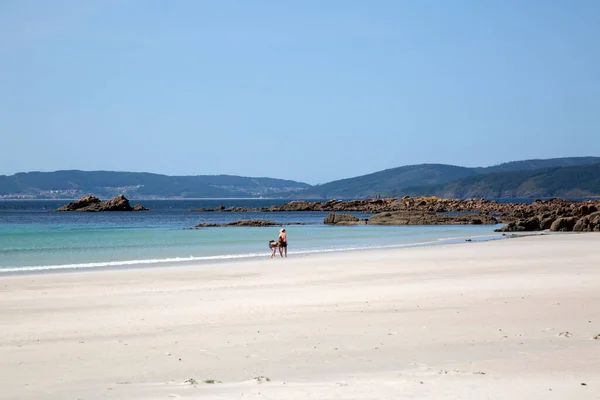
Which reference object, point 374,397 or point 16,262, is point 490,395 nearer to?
point 374,397

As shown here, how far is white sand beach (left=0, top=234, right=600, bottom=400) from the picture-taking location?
6.95 metres

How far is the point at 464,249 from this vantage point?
28.2 metres

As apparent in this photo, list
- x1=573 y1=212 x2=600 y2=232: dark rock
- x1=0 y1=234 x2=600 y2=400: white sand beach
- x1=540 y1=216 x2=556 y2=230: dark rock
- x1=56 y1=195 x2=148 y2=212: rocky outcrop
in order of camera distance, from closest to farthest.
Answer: x1=0 y1=234 x2=600 y2=400: white sand beach, x1=573 y1=212 x2=600 y2=232: dark rock, x1=540 y1=216 x2=556 y2=230: dark rock, x1=56 y1=195 x2=148 y2=212: rocky outcrop

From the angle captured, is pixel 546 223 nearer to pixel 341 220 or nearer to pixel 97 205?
pixel 341 220

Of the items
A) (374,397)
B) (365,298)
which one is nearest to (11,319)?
(365,298)

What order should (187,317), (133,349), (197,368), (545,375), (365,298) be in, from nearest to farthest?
(545,375)
(197,368)
(133,349)
(187,317)
(365,298)

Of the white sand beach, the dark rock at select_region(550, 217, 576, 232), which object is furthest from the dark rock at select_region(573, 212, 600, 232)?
the white sand beach

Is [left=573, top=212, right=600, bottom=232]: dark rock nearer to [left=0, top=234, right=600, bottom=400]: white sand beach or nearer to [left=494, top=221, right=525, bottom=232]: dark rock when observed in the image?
[left=494, top=221, right=525, bottom=232]: dark rock

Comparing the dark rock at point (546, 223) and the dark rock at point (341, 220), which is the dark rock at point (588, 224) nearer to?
the dark rock at point (546, 223)

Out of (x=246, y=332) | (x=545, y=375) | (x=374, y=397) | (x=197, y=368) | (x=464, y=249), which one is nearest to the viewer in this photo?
(x=374, y=397)

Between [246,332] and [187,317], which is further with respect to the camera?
[187,317]

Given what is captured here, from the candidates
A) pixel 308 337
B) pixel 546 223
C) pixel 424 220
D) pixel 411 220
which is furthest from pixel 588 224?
pixel 308 337

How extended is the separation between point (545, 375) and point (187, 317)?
6048 mm

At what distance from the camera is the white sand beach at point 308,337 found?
6953 mm
